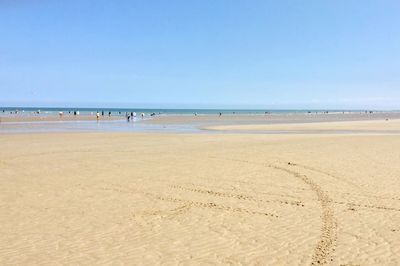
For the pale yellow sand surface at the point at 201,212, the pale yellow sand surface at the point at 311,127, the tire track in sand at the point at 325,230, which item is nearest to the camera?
the tire track in sand at the point at 325,230

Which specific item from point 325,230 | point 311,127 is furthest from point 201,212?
point 311,127

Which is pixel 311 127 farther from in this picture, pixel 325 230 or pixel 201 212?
pixel 325 230

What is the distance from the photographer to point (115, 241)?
759 cm

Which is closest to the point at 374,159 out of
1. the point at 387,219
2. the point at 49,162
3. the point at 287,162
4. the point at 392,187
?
the point at 287,162

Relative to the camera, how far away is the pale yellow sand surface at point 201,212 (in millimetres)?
6973

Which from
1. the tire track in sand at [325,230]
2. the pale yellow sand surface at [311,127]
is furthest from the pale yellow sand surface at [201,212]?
the pale yellow sand surface at [311,127]

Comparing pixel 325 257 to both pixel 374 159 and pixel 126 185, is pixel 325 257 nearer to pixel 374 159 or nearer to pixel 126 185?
pixel 126 185

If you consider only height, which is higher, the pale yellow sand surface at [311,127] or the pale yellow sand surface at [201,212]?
the pale yellow sand surface at [201,212]

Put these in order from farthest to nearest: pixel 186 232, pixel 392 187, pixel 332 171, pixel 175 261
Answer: pixel 332 171 → pixel 392 187 → pixel 186 232 → pixel 175 261

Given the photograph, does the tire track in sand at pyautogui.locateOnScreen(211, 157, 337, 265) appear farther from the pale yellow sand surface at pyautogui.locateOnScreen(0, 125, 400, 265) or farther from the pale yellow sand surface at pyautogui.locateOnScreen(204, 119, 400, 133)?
the pale yellow sand surface at pyautogui.locateOnScreen(204, 119, 400, 133)

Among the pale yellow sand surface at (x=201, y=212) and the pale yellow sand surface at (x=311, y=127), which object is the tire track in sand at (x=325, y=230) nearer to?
the pale yellow sand surface at (x=201, y=212)

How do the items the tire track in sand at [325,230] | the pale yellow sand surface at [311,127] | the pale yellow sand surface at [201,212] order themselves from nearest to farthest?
the tire track in sand at [325,230] → the pale yellow sand surface at [201,212] → the pale yellow sand surface at [311,127]

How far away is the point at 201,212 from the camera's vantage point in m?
9.53

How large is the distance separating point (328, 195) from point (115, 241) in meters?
5.98
